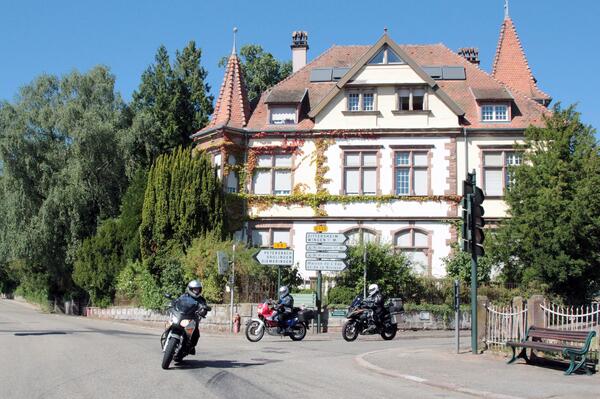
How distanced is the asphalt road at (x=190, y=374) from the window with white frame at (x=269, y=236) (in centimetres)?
1746

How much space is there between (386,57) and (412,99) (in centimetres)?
242

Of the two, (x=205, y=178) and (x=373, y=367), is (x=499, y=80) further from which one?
(x=373, y=367)

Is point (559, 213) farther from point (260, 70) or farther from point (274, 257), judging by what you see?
point (260, 70)

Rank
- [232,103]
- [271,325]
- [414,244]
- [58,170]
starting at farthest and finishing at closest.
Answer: [58,170] < [232,103] < [414,244] < [271,325]

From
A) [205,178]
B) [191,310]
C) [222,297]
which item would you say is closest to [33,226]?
[205,178]

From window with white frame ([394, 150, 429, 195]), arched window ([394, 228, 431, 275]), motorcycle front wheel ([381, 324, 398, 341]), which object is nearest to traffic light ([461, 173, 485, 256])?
motorcycle front wheel ([381, 324, 398, 341])

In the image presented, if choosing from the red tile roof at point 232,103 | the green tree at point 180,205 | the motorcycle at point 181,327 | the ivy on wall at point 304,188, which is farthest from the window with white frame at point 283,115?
the motorcycle at point 181,327

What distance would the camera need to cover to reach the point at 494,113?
34688mm

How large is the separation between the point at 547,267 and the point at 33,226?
27439 mm

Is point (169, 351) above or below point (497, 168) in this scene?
below

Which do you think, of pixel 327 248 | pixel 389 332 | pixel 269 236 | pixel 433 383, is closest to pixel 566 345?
pixel 433 383

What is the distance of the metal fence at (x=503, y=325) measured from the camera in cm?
1484

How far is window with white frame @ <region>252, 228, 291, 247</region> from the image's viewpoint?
34.9 m

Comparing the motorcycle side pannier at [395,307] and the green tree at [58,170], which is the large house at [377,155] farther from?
the motorcycle side pannier at [395,307]
